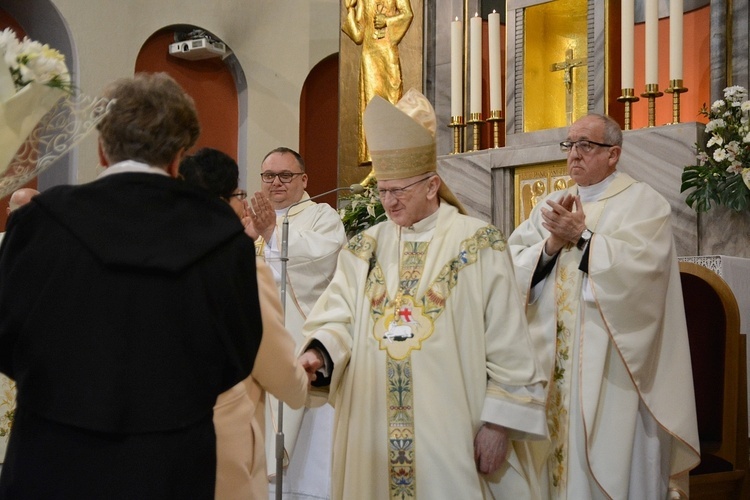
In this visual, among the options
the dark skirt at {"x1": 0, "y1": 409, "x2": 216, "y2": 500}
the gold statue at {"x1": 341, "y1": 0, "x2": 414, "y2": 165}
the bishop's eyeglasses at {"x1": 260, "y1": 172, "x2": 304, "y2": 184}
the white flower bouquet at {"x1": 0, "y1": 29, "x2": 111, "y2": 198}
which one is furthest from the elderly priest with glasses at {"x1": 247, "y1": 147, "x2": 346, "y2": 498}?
the dark skirt at {"x1": 0, "y1": 409, "x2": 216, "y2": 500}

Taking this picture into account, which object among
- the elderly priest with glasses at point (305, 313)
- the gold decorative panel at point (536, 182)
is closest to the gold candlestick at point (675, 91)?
the gold decorative panel at point (536, 182)

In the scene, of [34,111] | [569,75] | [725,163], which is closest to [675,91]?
[725,163]

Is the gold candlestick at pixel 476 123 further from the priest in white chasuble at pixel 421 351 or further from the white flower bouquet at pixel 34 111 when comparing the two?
the white flower bouquet at pixel 34 111

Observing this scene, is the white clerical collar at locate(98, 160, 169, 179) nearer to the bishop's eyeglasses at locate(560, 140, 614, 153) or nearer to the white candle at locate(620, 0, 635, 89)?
the bishop's eyeglasses at locate(560, 140, 614, 153)

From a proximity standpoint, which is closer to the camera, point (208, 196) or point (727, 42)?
point (208, 196)

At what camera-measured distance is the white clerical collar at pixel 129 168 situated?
6.69 feet

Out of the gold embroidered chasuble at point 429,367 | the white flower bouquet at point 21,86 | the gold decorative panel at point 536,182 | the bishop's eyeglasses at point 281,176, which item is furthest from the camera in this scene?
the gold decorative panel at point 536,182

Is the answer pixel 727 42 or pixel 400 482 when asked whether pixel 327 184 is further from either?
pixel 400 482

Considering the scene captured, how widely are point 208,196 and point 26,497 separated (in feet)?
2.31

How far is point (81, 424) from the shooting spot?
1907 mm

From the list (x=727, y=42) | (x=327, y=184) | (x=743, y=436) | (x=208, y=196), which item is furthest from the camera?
(x=327, y=184)

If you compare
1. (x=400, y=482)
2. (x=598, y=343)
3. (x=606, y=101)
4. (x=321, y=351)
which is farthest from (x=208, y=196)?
(x=606, y=101)

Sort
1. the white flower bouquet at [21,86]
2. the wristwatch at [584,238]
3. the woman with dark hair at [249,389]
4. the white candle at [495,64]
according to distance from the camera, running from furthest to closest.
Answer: the white candle at [495,64] < the wristwatch at [584,238] < the woman with dark hair at [249,389] < the white flower bouquet at [21,86]

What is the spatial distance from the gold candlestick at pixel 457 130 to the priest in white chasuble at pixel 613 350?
243 cm
